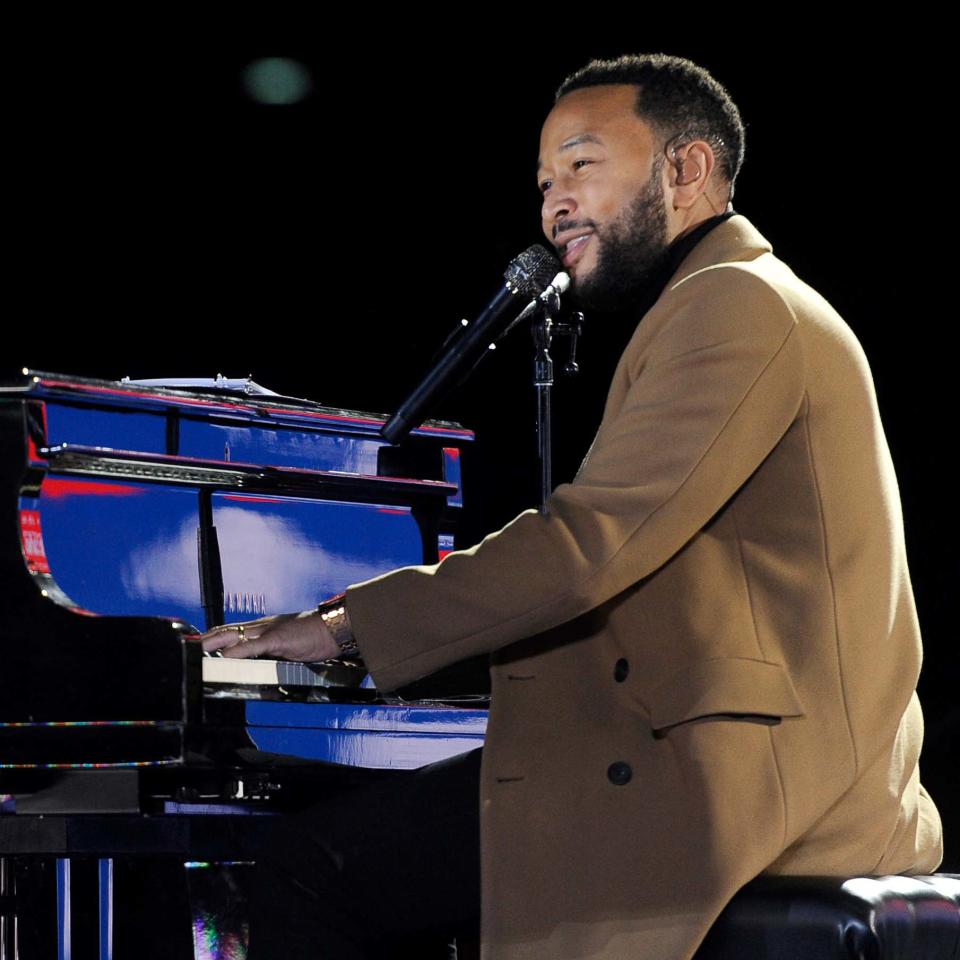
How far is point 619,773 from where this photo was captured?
1.97 m

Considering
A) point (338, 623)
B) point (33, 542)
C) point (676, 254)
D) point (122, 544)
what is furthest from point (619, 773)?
point (122, 544)

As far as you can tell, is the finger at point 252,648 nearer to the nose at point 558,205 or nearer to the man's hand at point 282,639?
the man's hand at point 282,639

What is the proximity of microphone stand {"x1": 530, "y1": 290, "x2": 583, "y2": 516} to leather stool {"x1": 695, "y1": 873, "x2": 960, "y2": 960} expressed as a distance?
1139 millimetres

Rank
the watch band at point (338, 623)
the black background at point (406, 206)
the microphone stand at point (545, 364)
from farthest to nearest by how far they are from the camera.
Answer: the black background at point (406, 206) < the microphone stand at point (545, 364) < the watch band at point (338, 623)

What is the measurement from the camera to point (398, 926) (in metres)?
2.07

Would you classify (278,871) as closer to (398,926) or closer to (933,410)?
(398,926)

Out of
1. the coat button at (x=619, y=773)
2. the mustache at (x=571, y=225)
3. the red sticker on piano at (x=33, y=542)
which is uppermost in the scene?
the mustache at (x=571, y=225)

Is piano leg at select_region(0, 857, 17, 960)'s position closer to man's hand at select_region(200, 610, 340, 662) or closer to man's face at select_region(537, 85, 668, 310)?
man's hand at select_region(200, 610, 340, 662)

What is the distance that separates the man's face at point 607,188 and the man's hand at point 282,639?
2.11 feet

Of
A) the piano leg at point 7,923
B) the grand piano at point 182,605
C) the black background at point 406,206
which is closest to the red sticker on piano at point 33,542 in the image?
the grand piano at point 182,605

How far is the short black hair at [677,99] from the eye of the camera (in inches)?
90.6

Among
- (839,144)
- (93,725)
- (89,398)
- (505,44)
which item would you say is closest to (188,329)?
(505,44)

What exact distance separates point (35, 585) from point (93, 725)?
232 millimetres

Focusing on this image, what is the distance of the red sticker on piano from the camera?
2.33 metres
